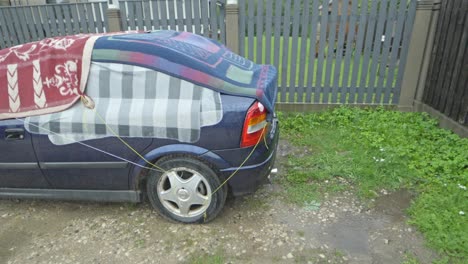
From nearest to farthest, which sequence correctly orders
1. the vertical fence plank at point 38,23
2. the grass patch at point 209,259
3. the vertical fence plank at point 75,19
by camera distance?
the grass patch at point 209,259, the vertical fence plank at point 75,19, the vertical fence plank at point 38,23

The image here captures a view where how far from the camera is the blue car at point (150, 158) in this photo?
8.09 feet

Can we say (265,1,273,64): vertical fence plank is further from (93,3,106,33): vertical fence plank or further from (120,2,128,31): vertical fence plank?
(93,3,106,33): vertical fence plank

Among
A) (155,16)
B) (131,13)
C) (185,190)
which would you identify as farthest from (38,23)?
(185,190)

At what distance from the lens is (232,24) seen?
507 centimetres

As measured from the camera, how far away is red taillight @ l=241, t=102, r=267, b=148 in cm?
243

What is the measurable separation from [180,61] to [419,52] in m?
4.21

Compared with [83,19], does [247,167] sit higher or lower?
lower

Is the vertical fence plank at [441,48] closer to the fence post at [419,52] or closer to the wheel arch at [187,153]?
the fence post at [419,52]

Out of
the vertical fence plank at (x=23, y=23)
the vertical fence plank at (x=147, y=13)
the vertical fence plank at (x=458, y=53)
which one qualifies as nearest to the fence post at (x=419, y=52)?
the vertical fence plank at (x=458, y=53)

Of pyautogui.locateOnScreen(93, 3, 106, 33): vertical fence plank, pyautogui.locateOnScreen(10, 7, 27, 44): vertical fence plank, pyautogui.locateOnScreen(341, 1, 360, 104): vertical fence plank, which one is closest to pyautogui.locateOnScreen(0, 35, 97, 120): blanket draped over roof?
pyautogui.locateOnScreen(93, 3, 106, 33): vertical fence plank

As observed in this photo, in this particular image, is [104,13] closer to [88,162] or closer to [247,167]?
[88,162]

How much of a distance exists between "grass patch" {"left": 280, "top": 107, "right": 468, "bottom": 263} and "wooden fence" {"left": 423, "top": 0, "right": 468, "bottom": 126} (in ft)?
1.10

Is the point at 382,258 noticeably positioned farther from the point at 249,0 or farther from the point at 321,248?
→ the point at 249,0

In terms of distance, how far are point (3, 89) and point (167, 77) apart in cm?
146
